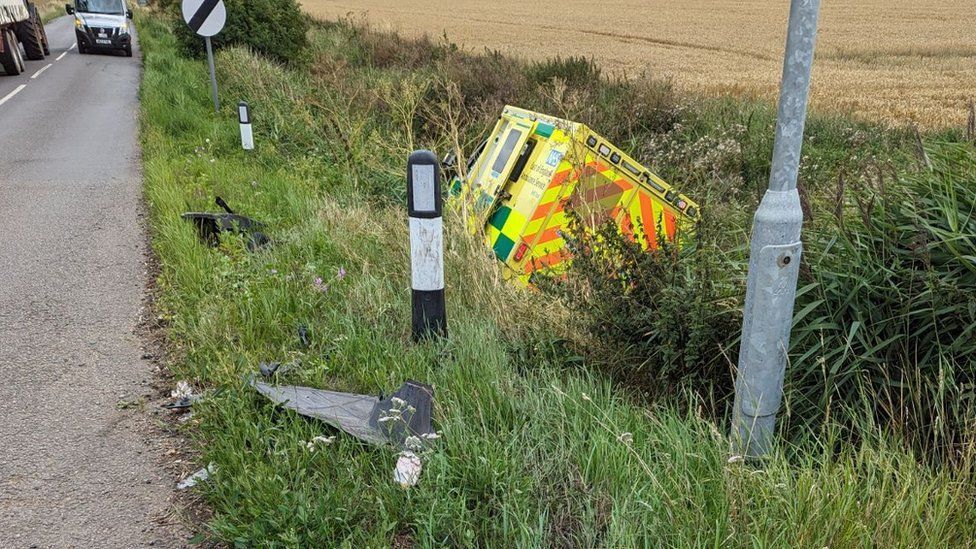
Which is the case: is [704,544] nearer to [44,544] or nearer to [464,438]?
[464,438]

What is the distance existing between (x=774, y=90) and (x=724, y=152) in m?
9.87

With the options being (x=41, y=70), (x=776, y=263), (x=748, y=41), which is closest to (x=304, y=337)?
(x=776, y=263)

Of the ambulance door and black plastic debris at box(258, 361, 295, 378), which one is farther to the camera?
the ambulance door

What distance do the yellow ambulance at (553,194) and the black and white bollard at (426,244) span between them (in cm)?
203

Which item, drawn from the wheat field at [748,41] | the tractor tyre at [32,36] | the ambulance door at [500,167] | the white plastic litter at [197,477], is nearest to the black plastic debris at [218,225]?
the ambulance door at [500,167]

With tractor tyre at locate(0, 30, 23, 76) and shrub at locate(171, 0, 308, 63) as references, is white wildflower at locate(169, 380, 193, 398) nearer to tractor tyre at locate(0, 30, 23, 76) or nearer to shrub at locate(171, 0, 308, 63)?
shrub at locate(171, 0, 308, 63)

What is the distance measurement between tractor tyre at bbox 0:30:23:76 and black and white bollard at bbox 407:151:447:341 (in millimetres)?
21947

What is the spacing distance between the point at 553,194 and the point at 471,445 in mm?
3828

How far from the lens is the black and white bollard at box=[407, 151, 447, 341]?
12.9 ft

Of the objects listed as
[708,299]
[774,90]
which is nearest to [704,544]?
[708,299]

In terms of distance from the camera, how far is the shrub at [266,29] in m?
18.2

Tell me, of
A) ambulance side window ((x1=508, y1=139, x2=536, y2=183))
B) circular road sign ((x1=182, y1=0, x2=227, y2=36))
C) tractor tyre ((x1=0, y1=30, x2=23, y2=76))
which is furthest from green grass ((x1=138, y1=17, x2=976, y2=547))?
tractor tyre ((x1=0, y1=30, x2=23, y2=76))

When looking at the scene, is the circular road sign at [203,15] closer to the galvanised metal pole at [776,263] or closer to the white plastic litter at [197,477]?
the white plastic litter at [197,477]

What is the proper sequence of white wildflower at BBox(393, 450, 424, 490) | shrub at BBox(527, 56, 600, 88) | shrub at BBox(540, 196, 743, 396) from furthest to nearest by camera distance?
shrub at BBox(527, 56, 600, 88) → shrub at BBox(540, 196, 743, 396) → white wildflower at BBox(393, 450, 424, 490)
